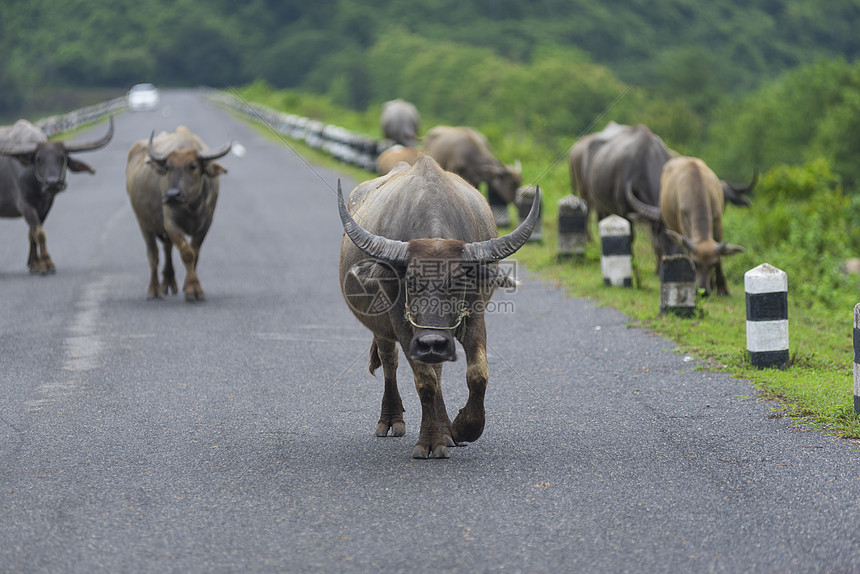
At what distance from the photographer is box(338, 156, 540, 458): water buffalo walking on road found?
242 inches

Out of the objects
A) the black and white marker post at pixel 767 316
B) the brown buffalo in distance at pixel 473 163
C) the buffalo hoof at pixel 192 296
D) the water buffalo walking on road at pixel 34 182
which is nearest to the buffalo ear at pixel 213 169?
the buffalo hoof at pixel 192 296

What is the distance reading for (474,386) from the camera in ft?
20.7

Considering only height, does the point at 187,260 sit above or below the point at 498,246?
below

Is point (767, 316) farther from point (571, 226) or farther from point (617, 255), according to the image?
point (571, 226)

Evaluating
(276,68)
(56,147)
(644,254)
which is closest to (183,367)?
(56,147)

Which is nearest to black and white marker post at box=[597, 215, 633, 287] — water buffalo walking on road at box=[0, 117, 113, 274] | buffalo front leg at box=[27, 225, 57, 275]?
water buffalo walking on road at box=[0, 117, 113, 274]

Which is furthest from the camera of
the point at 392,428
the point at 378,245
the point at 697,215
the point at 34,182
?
the point at 34,182

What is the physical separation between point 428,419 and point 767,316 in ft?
10.6

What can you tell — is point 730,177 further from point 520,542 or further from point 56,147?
point 520,542

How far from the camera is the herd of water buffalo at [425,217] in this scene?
6258 millimetres

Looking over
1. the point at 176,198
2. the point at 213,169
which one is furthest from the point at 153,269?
the point at 213,169

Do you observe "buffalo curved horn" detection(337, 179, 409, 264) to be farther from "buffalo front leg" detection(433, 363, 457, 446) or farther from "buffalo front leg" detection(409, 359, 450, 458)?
"buffalo front leg" detection(433, 363, 457, 446)

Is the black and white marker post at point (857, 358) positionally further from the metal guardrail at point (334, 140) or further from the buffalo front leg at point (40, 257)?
the metal guardrail at point (334, 140)

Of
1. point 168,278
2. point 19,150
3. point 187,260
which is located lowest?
point 168,278
